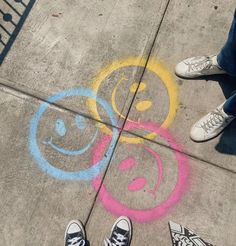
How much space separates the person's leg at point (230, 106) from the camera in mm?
3351

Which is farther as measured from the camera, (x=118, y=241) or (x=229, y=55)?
→ (x=229, y=55)

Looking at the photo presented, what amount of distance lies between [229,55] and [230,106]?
414 millimetres

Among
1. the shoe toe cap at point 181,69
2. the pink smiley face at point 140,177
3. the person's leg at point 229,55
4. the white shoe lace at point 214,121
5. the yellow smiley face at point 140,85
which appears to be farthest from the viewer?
the shoe toe cap at point 181,69

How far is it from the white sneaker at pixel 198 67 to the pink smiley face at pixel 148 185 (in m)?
0.58

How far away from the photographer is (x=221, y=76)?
3.88 m

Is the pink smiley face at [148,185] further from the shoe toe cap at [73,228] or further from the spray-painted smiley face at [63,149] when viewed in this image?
the shoe toe cap at [73,228]

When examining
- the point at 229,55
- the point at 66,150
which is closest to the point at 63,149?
the point at 66,150

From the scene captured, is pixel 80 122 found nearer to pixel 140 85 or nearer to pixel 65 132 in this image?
pixel 65 132

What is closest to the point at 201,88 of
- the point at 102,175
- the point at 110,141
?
the point at 110,141

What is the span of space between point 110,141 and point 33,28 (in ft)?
4.53

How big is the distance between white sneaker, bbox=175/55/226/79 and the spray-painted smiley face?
0.75 meters

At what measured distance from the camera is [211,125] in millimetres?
3600

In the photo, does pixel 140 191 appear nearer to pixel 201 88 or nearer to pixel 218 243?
pixel 218 243

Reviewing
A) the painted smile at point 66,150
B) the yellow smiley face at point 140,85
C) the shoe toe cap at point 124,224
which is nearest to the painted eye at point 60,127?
the painted smile at point 66,150
